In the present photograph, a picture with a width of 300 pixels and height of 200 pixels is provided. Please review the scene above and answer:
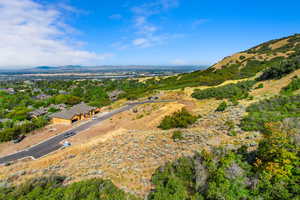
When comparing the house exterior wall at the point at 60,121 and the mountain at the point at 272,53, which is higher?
the mountain at the point at 272,53

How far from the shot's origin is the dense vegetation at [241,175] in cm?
664

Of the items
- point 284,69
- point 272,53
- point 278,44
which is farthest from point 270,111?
point 278,44

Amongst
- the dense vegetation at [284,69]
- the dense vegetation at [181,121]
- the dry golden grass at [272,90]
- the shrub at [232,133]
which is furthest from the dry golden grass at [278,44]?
the shrub at [232,133]

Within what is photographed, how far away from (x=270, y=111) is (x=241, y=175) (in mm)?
8912

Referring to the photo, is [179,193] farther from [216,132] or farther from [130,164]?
Answer: [216,132]

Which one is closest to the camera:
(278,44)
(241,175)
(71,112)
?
(241,175)

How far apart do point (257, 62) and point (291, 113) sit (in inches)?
1924

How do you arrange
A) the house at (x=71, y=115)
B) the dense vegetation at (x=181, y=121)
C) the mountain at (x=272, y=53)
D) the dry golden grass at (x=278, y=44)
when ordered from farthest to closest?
the dry golden grass at (x=278, y=44), the mountain at (x=272, y=53), the house at (x=71, y=115), the dense vegetation at (x=181, y=121)

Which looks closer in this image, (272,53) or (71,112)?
(71,112)

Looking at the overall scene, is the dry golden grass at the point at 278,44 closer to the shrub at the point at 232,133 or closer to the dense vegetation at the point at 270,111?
the dense vegetation at the point at 270,111

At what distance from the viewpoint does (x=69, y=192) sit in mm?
8156

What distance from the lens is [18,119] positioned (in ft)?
175

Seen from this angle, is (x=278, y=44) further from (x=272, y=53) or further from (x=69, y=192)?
(x=69, y=192)

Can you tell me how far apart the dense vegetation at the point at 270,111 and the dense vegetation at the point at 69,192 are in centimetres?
1032
